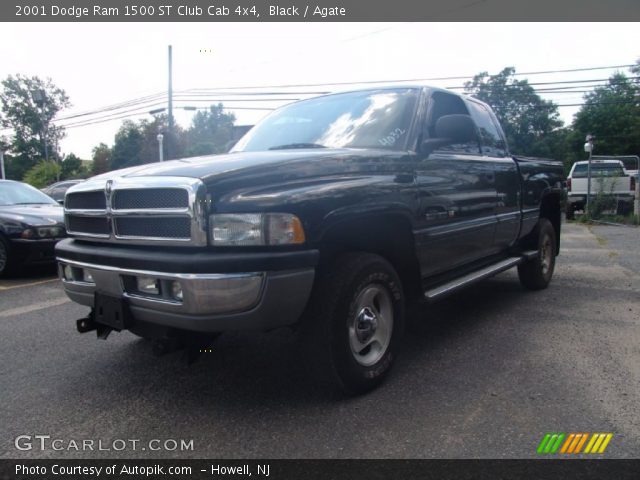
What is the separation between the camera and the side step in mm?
3541

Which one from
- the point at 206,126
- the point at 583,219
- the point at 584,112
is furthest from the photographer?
the point at 206,126

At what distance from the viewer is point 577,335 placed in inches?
163

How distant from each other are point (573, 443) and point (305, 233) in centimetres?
172

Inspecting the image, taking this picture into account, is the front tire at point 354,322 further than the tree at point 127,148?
No

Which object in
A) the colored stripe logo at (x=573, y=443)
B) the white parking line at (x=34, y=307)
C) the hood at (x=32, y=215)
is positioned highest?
the hood at (x=32, y=215)

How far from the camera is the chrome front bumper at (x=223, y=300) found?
235cm

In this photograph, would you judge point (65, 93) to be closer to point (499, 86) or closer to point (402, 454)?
point (499, 86)

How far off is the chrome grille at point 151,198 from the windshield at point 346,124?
4.16ft

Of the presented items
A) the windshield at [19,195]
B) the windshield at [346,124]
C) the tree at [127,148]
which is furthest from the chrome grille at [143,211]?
the tree at [127,148]

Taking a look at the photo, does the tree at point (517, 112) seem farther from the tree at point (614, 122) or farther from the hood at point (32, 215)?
the hood at point (32, 215)

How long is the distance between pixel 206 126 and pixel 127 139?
20618 mm

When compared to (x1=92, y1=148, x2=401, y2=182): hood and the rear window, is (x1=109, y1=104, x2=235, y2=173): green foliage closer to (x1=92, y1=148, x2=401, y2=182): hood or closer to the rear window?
the rear window

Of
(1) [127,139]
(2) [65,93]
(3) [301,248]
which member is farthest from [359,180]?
(2) [65,93]

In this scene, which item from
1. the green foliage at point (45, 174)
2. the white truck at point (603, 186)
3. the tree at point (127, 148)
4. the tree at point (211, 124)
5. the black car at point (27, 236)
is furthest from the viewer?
the tree at point (211, 124)
